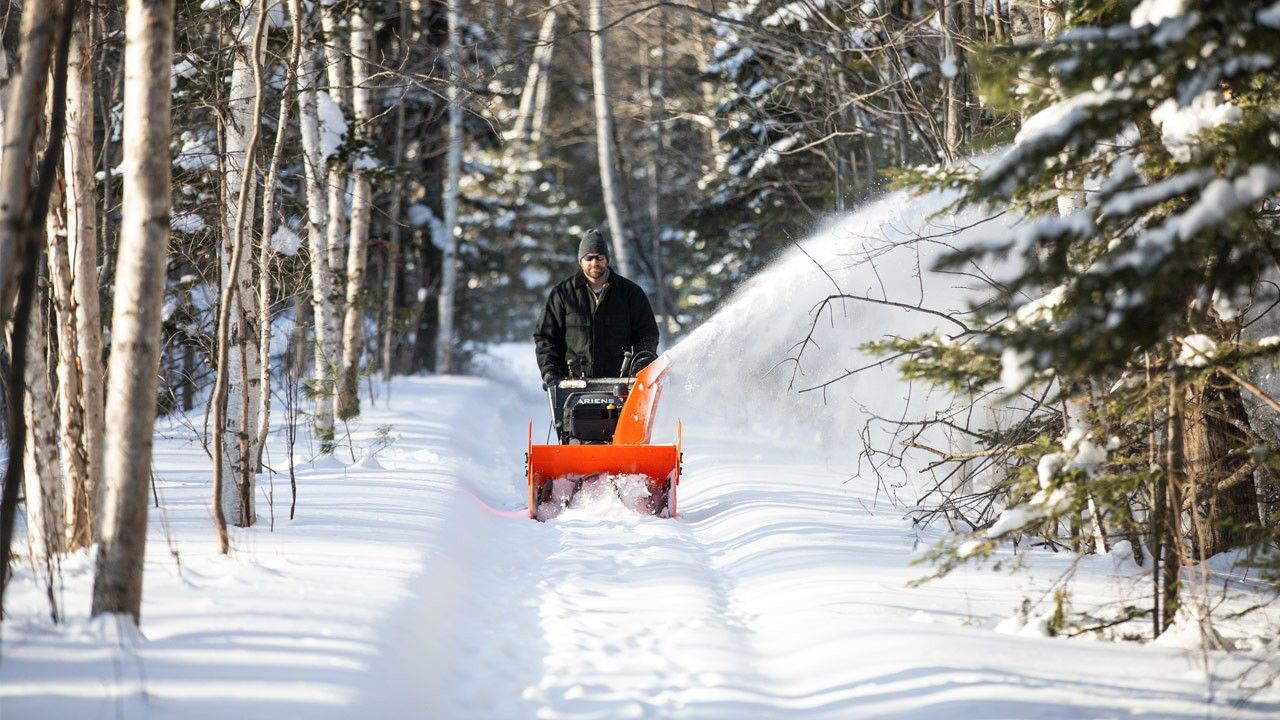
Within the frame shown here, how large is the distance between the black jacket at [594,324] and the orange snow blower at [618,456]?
0.60 metres

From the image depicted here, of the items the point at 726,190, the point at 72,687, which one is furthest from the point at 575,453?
the point at 726,190

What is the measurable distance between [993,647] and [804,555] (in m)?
2.04

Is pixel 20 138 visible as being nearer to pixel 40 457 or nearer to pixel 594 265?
pixel 40 457

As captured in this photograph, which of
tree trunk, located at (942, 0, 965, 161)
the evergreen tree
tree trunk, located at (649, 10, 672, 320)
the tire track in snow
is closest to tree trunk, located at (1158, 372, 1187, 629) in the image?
the evergreen tree

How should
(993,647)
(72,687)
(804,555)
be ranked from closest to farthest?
1. (72,687)
2. (993,647)
3. (804,555)

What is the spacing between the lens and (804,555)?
21.8 feet

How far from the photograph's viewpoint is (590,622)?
5293mm

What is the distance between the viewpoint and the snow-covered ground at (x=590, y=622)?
393 centimetres

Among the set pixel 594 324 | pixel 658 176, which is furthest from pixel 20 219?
pixel 658 176

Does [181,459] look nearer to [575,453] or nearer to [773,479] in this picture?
[575,453]

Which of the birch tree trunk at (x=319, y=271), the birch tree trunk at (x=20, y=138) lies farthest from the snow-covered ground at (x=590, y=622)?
the birch tree trunk at (x=319, y=271)

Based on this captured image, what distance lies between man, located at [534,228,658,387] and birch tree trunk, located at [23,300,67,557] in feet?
14.1

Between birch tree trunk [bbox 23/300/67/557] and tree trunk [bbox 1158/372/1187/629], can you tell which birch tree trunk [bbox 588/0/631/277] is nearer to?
birch tree trunk [bbox 23/300/67/557]

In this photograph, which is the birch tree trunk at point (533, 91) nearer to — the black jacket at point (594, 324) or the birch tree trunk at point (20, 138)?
the black jacket at point (594, 324)
